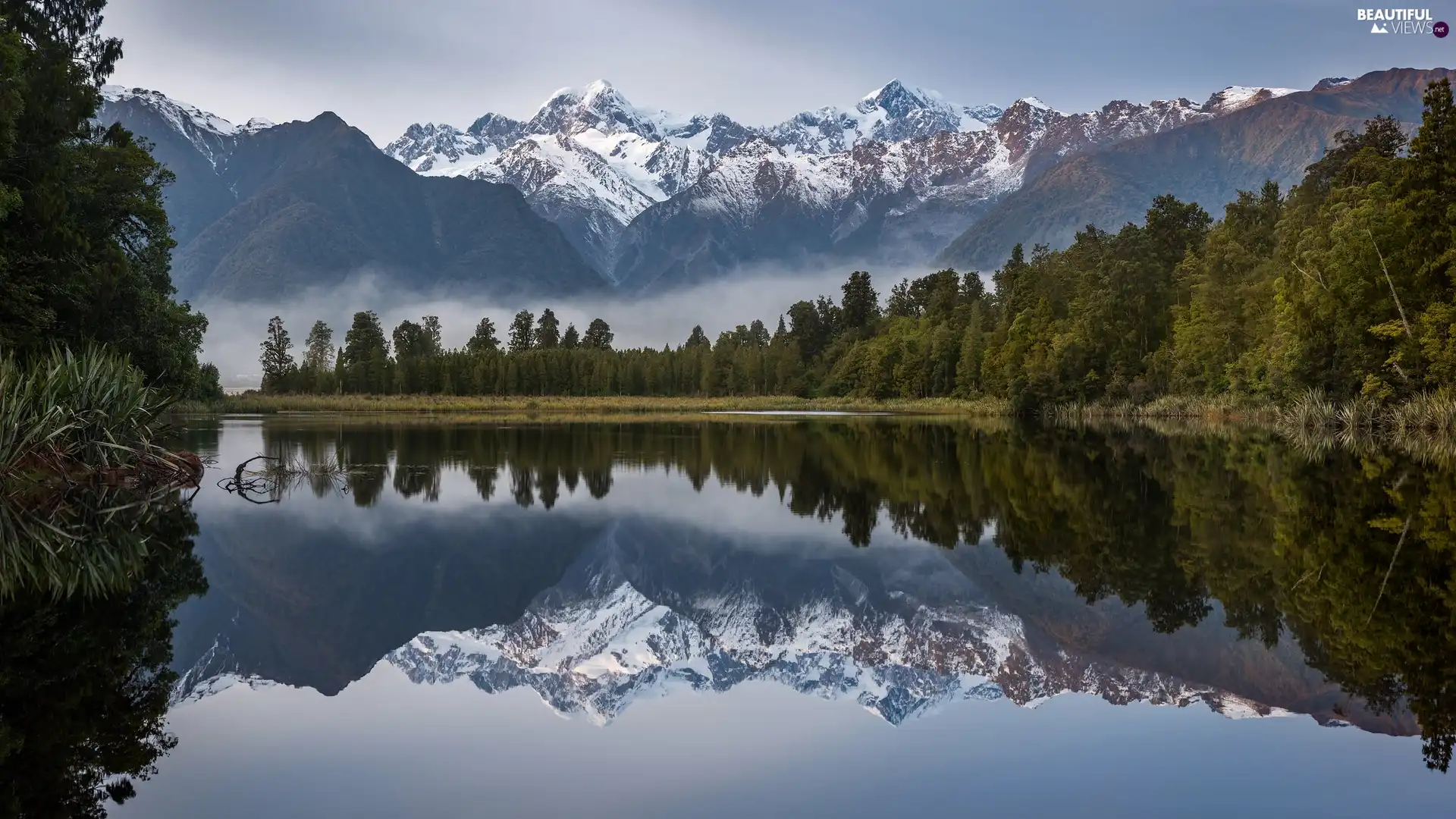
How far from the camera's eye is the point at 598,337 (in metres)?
186

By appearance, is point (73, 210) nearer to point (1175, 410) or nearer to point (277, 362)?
point (1175, 410)

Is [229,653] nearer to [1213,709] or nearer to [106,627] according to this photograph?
[106,627]

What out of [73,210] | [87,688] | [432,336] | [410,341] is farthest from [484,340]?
[87,688]

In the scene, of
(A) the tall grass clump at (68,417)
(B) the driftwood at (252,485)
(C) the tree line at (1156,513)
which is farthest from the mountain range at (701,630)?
(B) the driftwood at (252,485)

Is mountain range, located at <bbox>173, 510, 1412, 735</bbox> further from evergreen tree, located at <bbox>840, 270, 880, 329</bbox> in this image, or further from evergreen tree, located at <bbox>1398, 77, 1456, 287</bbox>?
evergreen tree, located at <bbox>840, 270, 880, 329</bbox>

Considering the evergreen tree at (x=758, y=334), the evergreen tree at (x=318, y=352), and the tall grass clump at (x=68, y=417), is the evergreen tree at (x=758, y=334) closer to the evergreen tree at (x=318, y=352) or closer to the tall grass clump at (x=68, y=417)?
the evergreen tree at (x=318, y=352)

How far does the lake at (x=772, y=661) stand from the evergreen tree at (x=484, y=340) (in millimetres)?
138665

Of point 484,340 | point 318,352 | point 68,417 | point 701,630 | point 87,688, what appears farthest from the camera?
point 484,340

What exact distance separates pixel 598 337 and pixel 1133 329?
116 m

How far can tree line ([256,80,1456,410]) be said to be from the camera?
4575 cm

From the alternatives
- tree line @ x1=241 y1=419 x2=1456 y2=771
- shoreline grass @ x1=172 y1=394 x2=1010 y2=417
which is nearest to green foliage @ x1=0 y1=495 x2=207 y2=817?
tree line @ x1=241 y1=419 x2=1456 y2=771

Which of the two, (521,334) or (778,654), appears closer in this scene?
(778,654)

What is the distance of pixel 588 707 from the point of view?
10242 mm

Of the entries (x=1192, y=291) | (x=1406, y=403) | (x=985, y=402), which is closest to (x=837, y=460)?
(x=1406, y=403)
